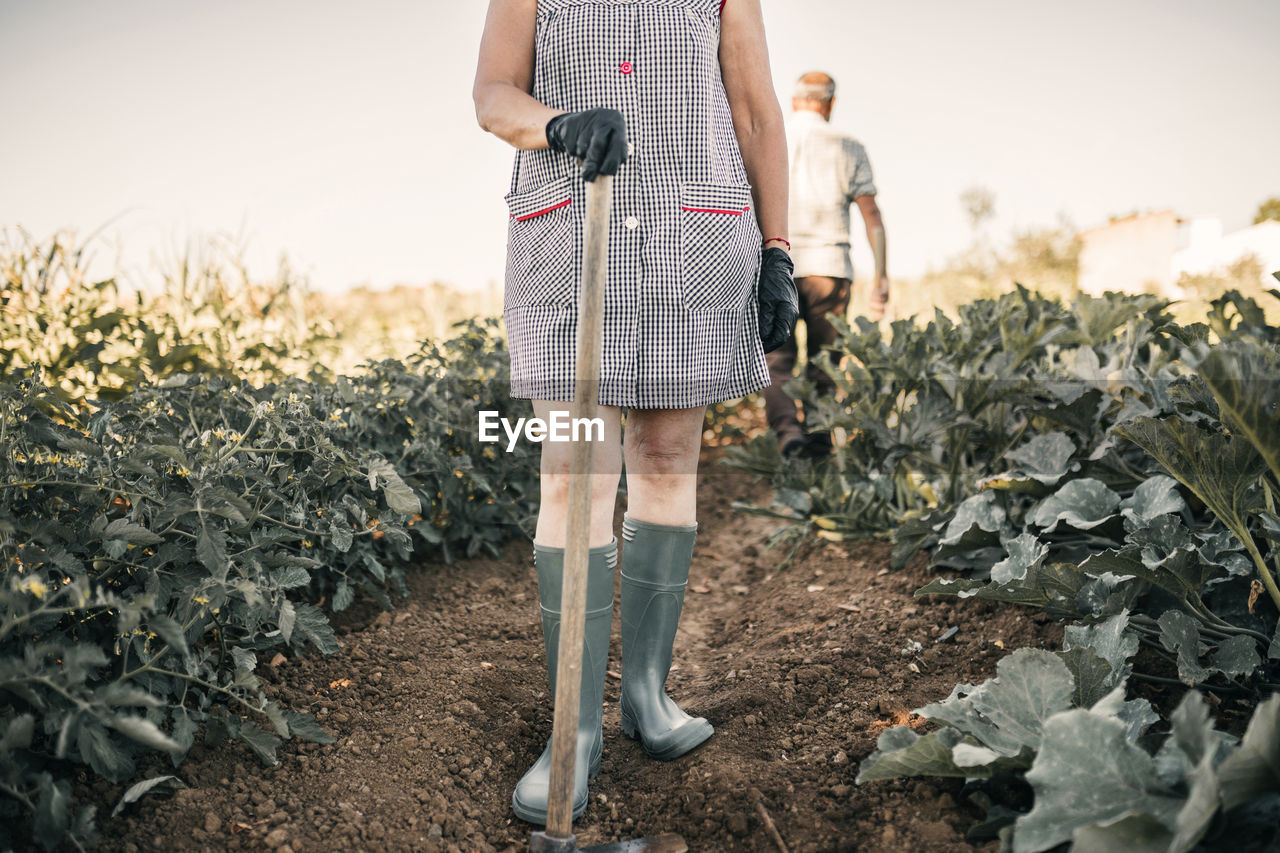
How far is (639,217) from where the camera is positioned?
1634mm

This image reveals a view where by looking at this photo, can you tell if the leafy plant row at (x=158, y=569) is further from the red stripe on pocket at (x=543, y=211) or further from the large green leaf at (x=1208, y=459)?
the large green leaf at (x=1208, y=459)

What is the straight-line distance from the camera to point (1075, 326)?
297 centimetres

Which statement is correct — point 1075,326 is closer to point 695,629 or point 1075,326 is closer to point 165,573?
point 695,629

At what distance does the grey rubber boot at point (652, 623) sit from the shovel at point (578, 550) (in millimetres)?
330

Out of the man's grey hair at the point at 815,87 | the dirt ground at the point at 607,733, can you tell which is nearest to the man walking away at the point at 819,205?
the man's grey hair at the point at 815,87

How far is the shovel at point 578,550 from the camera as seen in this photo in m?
1.34

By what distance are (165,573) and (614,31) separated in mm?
1251

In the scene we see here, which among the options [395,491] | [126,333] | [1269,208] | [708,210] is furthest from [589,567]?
[1269,208]

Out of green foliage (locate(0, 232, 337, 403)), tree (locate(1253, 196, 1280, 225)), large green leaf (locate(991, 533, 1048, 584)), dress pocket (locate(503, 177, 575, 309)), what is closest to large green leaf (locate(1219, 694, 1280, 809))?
large green leaf (locate(991, 533, 1048, 584))

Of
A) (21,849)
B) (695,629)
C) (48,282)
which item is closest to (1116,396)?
(695,629)

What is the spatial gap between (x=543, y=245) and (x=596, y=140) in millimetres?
300

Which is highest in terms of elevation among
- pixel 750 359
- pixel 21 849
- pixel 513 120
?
pixel 513 120

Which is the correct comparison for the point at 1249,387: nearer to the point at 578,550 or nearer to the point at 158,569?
the point at 578,550

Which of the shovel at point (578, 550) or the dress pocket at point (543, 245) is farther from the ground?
the dress pocket at point (543, 245)
